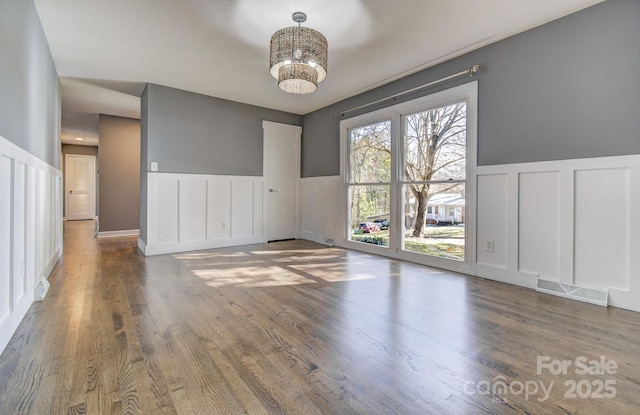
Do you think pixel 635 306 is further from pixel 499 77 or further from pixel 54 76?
pixel 54 76

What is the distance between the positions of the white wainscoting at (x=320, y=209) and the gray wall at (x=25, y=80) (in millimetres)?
3528

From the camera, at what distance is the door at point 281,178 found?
5328 mm

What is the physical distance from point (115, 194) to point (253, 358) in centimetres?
574

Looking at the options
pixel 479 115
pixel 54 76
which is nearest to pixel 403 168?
pixel 479 115

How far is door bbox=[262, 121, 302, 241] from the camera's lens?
5328 mm

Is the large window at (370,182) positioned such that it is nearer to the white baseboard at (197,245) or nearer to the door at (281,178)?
the door at (281,178)

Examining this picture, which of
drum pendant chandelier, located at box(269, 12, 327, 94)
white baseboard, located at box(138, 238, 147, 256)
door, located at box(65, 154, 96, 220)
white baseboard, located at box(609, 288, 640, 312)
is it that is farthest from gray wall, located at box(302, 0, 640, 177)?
door, located at box(65, 154, 96, 220)

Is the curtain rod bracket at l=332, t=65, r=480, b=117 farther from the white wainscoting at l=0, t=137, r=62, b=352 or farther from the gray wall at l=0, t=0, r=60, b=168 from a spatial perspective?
the white wainscoting at l=0, t=137, r=62, b=352

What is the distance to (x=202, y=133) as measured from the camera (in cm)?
460

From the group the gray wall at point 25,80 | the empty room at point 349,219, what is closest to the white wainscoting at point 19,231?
the empty room at point 349,219

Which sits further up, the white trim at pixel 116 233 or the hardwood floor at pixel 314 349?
the white trim at pixel 116 233

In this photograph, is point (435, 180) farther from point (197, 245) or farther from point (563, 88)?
point (197, 245)

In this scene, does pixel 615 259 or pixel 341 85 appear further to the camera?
pixel 341 85

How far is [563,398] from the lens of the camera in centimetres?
122
